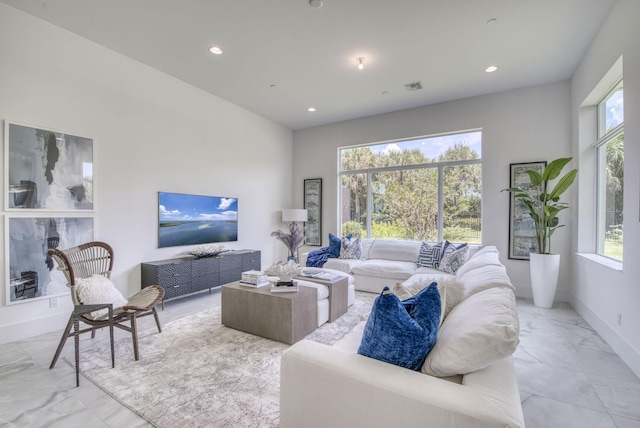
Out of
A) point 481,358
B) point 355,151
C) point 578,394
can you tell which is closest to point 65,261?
point 481,358

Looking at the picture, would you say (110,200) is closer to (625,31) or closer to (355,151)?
(355,151)

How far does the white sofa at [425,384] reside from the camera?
0.96 metres

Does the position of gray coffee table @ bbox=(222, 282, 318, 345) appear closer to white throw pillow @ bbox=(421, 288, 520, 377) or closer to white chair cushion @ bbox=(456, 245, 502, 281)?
white chair cushion @ bbox=(456, 245, 502, 281)

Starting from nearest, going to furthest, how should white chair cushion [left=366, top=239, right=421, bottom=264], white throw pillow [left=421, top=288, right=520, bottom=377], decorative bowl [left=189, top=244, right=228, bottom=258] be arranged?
white throw pillow [left=421, top=288, right=520, bottom=377]
decorative bowl [left=189, top=244, right=228, bottom=258]
white chair cushion [left=366, top=239, right=421, bottom=264]

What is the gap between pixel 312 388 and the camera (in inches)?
47.8

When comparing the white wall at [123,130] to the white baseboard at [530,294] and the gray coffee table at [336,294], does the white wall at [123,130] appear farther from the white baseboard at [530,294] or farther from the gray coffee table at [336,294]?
the white baseboard at [530,294]

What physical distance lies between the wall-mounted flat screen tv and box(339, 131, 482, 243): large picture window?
2.34m

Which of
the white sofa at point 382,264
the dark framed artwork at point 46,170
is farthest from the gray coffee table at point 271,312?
the dark framed artwork at point 46,170

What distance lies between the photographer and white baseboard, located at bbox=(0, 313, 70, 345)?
2.69 metres

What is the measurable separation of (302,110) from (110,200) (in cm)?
338

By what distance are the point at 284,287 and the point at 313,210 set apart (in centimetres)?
355

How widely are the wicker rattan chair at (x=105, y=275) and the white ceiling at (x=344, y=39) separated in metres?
2.28

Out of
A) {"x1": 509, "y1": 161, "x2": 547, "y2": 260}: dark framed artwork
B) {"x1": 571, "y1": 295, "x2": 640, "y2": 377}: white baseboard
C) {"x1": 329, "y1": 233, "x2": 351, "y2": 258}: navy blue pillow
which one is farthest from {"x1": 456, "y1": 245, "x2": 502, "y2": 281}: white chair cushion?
{"x1": 329, "y1": 233, "x2": 351, "y2": 258}: navy blue pillow

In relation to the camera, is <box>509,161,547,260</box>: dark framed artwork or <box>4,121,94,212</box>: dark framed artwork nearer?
<box>4,121,94,212</box>: dark framed artwork
